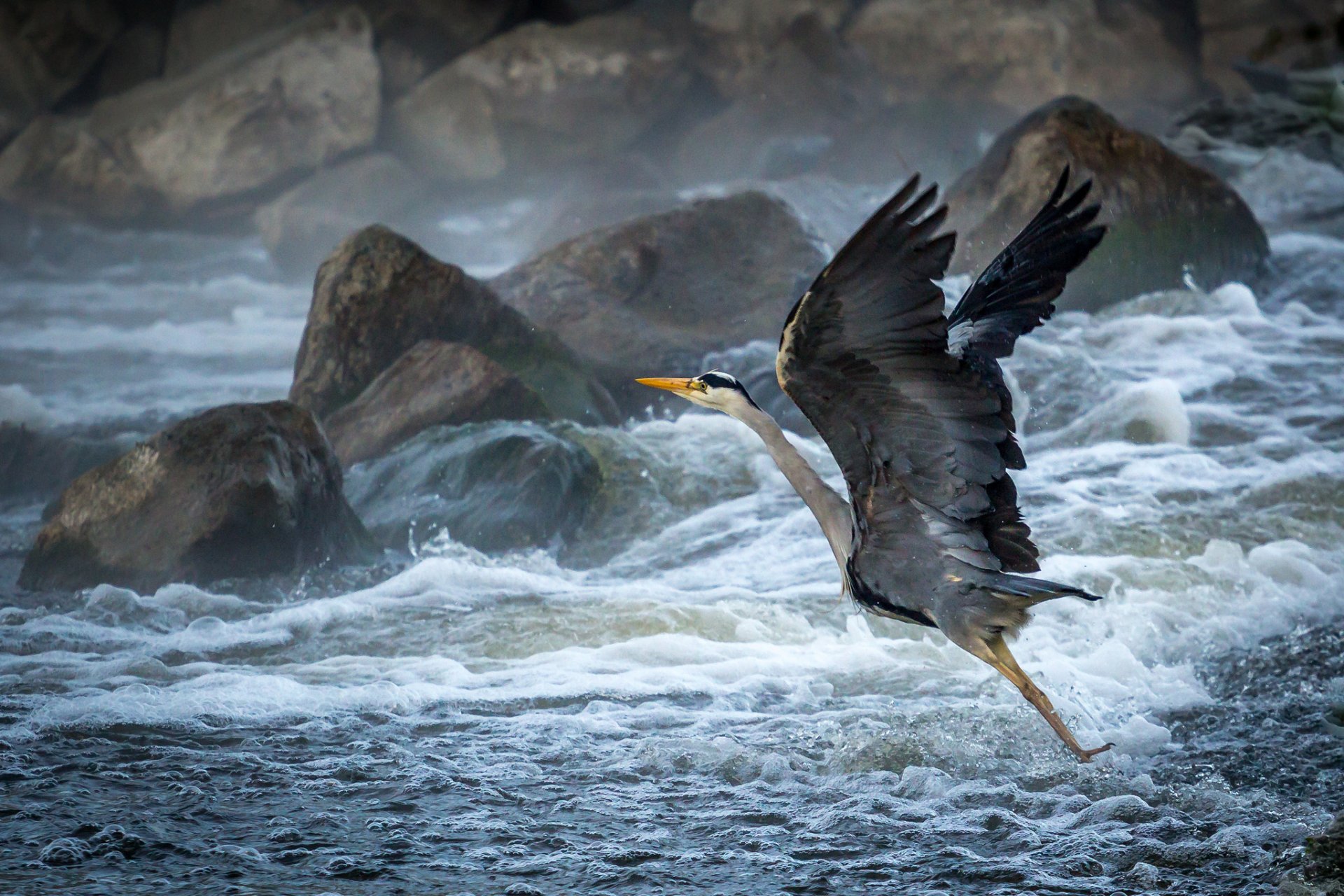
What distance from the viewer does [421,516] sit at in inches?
299

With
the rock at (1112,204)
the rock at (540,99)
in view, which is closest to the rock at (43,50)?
the rock at (540,99)

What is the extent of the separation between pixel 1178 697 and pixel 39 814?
13.1 feet

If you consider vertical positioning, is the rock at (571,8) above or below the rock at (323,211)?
above

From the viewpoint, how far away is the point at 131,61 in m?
20.7

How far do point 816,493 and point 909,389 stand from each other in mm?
649

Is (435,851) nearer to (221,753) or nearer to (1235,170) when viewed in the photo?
(221,753)

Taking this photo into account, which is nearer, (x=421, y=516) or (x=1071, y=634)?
(x=1071, y=634)

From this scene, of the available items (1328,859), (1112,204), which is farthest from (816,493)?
(1112,204)

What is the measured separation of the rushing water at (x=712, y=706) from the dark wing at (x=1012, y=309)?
85cm

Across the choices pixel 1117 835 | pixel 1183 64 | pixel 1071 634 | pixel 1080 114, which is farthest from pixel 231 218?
pixel 1117 835

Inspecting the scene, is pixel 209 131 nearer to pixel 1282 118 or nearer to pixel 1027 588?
pixel 1027 588

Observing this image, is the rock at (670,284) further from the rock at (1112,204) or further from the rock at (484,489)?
the rock at (484,489)

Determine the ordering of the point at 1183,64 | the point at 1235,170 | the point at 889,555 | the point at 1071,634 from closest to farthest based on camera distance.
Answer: the point at 889,555, the point at 1071,634, the point at 1235,170, the point at 1183,64

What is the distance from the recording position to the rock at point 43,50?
19.1 metres
